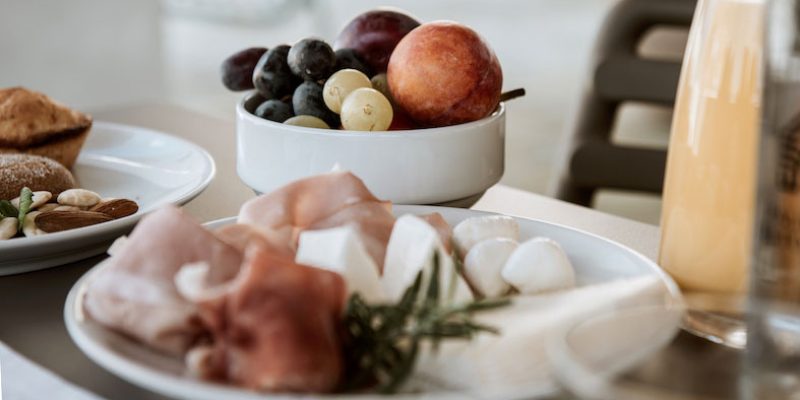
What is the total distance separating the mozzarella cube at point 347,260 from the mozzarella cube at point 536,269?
0.31 feet

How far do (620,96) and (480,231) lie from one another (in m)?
1.36

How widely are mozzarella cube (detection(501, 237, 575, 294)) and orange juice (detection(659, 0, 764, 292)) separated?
93 mm

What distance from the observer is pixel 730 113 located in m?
0.56

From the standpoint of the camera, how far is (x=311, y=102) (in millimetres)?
775

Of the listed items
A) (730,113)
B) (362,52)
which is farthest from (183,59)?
(730,113)

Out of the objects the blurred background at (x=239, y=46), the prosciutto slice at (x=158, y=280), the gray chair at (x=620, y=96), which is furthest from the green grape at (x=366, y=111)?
the gray chair at (x=620, y=96)

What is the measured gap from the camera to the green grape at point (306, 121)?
763 millimetres

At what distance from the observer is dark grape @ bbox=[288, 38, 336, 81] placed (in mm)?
773

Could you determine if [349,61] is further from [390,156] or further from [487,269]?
[487,269]

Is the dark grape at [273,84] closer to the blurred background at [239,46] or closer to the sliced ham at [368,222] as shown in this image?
the sliced ham at [368,222]

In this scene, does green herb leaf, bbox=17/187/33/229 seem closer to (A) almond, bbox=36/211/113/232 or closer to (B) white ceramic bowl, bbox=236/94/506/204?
(A) almond, bbox=36/211/113/232

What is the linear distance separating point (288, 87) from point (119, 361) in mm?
399

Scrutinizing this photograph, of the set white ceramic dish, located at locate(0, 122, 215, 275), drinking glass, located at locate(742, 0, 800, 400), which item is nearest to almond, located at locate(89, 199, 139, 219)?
white ceramic dish, located at locate(0, 122, 215, 275)

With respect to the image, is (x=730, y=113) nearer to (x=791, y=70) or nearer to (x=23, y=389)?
(x=791, y=70)
